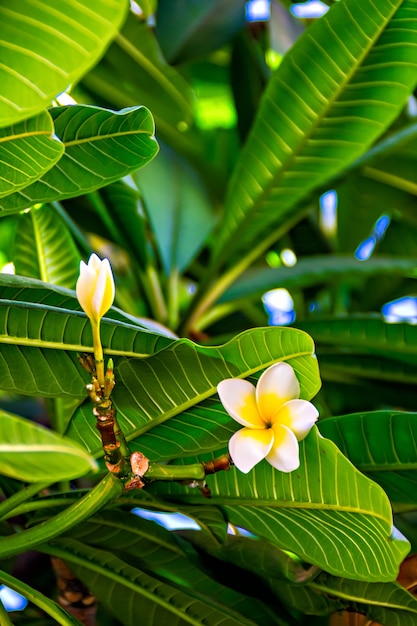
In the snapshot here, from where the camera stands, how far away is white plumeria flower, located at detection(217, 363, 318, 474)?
459 mm

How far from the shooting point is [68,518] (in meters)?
0.51

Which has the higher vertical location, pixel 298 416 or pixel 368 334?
pixel 368 334

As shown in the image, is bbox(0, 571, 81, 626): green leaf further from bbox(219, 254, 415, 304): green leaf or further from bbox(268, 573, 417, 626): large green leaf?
bbox(219, 254, 415, 304): green leaf

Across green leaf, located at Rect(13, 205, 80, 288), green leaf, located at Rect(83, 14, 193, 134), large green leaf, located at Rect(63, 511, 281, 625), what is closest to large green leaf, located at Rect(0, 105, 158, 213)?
green leaf, located at Rect(13, 205, 80, 288)

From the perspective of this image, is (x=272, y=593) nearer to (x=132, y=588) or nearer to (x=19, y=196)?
(x=132, y=588)

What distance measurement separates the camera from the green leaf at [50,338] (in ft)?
1.76

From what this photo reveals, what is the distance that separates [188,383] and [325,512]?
0.13 metres

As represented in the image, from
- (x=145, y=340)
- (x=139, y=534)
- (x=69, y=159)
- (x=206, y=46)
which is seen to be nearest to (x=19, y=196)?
(x=69, y=159)

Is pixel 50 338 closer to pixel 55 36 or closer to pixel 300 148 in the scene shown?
pixel 55 36

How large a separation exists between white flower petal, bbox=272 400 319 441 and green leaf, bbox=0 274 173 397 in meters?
0.10

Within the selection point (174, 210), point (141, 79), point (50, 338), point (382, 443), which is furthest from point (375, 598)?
point (141, 79)

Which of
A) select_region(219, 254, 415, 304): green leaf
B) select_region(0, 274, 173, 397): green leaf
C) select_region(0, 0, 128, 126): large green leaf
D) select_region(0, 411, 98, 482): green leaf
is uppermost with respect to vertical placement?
select_region(219, 254, 415, 304): green leaf

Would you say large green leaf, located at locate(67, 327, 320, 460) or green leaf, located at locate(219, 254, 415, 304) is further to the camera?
green leaf, located at locate(219, 254, 415, 304)

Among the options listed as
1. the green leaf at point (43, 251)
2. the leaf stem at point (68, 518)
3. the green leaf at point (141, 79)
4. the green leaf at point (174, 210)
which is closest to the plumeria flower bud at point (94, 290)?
the leaf stem at point (68, 518)
